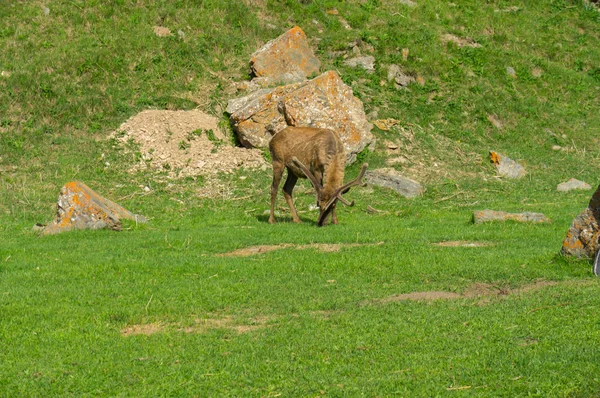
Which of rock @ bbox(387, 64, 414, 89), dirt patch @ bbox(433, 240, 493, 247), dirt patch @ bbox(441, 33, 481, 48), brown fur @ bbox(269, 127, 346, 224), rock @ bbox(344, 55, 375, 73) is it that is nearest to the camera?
dirt patch @ bbox(433, 240, 493, 247)

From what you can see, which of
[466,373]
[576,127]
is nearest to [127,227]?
[466,373]

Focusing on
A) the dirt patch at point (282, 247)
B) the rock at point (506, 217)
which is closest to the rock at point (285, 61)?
the rock at point (506, 217)

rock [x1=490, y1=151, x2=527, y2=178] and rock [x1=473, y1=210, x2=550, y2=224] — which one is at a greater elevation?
rock [x1=473, y1=210, x2=550, y2=224]

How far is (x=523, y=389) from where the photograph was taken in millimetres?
7246

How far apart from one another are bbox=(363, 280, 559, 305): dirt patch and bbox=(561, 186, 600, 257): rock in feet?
3.75

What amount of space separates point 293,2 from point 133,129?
11093 mm

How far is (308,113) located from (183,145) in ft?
13.5

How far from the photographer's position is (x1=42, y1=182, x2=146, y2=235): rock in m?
18.3

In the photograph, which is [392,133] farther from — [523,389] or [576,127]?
[523,389]

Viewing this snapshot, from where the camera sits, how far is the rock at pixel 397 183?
23.5 meters

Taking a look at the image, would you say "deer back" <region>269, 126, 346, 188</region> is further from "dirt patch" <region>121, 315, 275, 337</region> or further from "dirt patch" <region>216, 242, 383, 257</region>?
"dirt patch" <region>121, 315, 275, 337</region>

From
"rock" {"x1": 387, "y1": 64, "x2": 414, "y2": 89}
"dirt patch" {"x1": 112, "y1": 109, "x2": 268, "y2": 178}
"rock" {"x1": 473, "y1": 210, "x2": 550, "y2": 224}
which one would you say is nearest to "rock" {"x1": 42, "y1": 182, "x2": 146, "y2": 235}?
"dirt patch" {"x1": 112, "y1": 109, "x2": 268, "y2": 178}

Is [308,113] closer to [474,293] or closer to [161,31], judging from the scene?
[161,31]

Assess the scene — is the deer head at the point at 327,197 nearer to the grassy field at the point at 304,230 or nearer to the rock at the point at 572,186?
the grassy field at the point at 304,230
